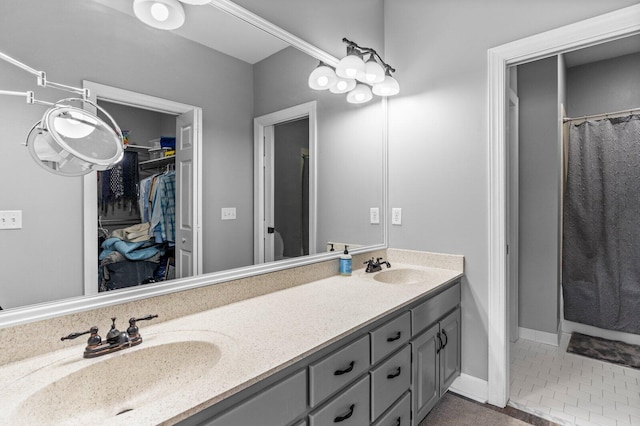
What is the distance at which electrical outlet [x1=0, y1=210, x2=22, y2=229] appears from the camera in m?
0.94

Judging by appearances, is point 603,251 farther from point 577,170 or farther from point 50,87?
point 50,87

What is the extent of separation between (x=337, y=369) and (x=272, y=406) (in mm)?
298

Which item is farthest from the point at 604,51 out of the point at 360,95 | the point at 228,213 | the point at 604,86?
the point at 228,213

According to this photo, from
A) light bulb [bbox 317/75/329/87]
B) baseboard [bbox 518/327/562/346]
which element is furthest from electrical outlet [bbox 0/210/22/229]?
baseboard [bbox 518/327/562/346]

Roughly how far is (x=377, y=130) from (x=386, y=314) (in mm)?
1488

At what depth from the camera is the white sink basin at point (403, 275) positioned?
2090 millimetres

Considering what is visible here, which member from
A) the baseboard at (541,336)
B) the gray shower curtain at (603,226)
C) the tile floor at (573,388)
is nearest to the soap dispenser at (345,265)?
the tile floor at (573,388)

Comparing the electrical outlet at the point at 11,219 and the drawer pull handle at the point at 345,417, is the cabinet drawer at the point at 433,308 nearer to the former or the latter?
the drawer pull handle at the point at 345,417

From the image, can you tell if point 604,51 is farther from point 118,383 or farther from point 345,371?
point 118,383

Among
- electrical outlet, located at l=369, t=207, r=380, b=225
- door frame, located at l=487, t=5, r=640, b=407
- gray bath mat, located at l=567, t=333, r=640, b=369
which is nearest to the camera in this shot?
door frame, located at l=487, t=5, r=640, b=407

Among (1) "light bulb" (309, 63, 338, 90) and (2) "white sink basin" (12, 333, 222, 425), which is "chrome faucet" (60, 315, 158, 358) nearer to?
(2) "white sink basin" (12, 333, 222, 425)

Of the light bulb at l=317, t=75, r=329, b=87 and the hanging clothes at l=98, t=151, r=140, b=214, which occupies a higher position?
the light bulb at l=317, t=75, r=329, b=87

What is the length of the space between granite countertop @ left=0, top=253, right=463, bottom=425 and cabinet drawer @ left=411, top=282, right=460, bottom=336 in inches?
6.7

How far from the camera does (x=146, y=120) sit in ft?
4.05
